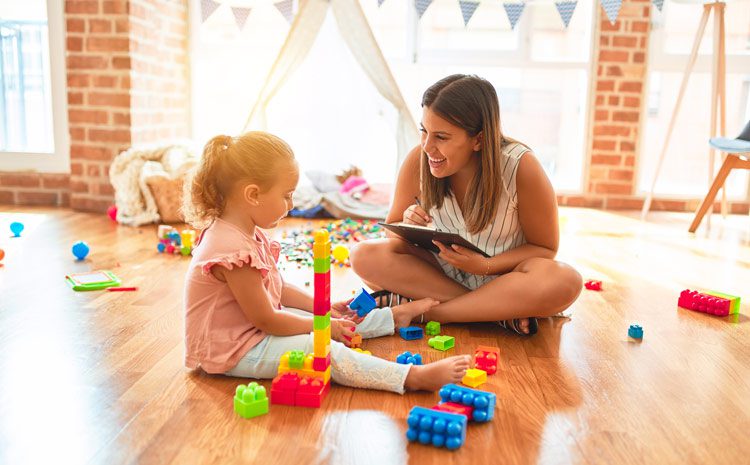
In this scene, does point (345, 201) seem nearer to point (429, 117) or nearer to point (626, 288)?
point (626, 288)

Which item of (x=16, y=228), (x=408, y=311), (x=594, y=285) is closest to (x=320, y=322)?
(x=408, y=311)

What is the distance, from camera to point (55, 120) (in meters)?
3.98

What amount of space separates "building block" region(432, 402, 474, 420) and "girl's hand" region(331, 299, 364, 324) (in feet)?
1.86

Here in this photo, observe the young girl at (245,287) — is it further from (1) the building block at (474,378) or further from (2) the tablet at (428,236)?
(2) the tablet at (428,236)

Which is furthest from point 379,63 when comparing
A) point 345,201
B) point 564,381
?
point 564,381

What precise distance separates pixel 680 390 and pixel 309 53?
280 centimetres

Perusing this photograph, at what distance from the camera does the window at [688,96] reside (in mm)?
4219

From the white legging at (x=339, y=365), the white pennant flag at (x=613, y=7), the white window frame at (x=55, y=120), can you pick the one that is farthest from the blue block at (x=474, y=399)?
the white window frame at (x=55, y=120)

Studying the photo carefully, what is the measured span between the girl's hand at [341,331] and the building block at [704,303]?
45.2 inches

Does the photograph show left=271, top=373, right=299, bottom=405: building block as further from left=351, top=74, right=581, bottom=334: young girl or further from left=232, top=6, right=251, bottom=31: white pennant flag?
left=232, top=6, right=251, bottom=31: white pennant flag

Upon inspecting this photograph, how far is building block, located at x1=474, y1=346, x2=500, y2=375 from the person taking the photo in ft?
5.54

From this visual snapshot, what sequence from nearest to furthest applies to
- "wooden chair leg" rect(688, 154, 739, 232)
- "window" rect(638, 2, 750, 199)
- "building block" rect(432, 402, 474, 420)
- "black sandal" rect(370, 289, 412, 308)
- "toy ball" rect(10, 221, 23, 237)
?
"building block" rect(432, 402, 474, 420) → "black sandal" rect(370, 289, 412, 308) → "toy ball" rect(10, 221, 23, 237) → "wooden chair leg" rect(688, 154, 739, 232) → "window" rect(638, 2, 750, 199)

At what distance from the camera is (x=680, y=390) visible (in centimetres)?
160

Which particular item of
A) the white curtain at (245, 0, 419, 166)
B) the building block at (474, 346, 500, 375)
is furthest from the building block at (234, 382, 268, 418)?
the white curtain at (245, 0, 419, 166)
